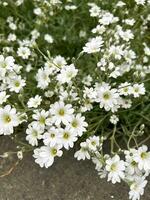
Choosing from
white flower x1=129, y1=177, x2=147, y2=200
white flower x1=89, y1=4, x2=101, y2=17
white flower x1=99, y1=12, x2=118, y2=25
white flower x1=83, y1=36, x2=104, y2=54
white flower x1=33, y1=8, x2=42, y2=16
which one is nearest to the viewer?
white flower x1=129, y1=177, x2=147, y2=200

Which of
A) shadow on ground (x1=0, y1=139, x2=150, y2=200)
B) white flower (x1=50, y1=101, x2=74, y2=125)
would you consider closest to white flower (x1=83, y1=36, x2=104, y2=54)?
white flower (x1=50, y1=101, x2=74, y2=125)

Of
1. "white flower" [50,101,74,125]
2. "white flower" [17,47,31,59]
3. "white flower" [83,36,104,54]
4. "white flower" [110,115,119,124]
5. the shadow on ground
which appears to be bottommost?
the shadow on ground

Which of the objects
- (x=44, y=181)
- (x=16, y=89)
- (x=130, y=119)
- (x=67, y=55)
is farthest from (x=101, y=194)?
(x=67, y=55)

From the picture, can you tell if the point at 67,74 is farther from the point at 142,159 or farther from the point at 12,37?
the point at 12,37

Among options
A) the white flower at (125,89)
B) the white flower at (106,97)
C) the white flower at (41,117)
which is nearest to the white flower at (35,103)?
the white flower at (41,117)

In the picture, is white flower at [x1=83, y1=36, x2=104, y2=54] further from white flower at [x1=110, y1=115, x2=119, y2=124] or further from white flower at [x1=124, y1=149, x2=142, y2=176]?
white flower at [x1=124, y1=149, x2=142, y2=176]

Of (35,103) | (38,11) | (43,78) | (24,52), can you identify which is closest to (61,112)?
(35,103)

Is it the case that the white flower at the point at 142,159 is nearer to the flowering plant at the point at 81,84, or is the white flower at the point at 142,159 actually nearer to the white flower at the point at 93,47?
Answer: the flowering plant at the point at 81,84
